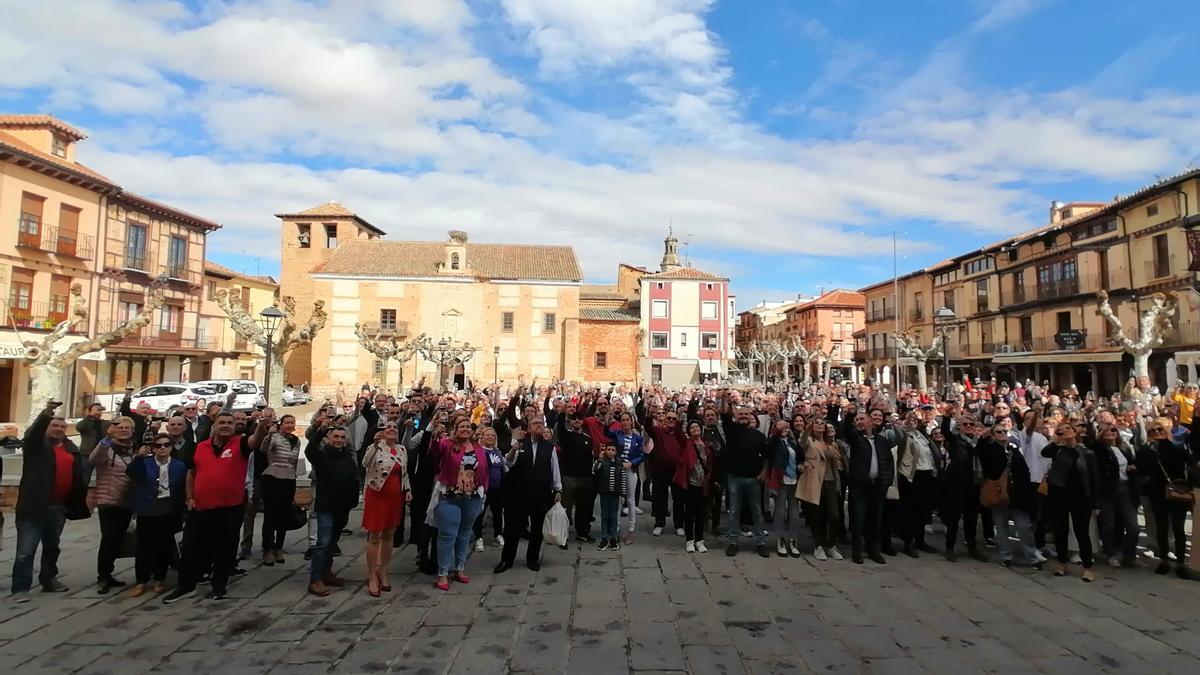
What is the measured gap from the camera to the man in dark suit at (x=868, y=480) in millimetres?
6180

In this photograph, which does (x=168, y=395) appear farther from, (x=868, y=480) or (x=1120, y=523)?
(x=1120, y=523)

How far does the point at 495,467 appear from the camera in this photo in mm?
5684

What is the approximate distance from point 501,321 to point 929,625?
37907mm

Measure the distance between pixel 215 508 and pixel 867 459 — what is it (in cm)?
598


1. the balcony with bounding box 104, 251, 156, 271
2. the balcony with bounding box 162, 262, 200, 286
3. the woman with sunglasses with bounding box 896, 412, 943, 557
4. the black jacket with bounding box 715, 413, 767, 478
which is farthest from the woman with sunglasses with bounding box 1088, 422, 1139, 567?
the balcony with bounding box 162, 262, 200, 286

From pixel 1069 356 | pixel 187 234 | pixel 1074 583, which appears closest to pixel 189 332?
pixel 187 234

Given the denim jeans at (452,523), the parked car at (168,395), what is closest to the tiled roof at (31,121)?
the parked car at (168,395)

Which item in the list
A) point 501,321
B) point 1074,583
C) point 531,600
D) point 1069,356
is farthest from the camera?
point 501,321

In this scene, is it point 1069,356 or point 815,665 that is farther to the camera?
point 1069,356

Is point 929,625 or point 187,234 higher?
point 187,234

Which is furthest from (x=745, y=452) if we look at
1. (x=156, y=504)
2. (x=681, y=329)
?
(x=681, y=329)

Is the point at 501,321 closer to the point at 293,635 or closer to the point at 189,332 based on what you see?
the point at 189,332

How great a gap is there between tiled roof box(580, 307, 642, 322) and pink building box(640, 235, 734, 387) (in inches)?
60.9

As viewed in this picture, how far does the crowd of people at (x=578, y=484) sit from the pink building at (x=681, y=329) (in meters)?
38.1
